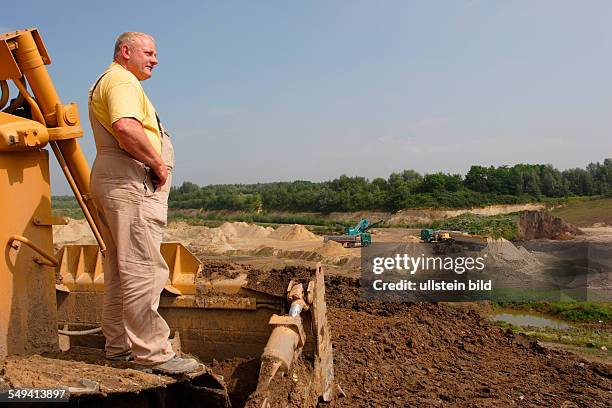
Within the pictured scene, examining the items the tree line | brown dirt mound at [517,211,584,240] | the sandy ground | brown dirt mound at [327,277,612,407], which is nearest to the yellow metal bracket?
the sandy ground

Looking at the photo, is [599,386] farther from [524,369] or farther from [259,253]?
[259,253]

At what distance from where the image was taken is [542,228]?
2634cm

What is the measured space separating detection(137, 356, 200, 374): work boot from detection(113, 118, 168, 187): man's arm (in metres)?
1.05

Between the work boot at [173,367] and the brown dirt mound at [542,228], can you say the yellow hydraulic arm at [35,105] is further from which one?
the brown dirt mound at [542,228]

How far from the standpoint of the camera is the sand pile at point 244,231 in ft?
113

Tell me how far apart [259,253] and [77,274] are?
831 inches

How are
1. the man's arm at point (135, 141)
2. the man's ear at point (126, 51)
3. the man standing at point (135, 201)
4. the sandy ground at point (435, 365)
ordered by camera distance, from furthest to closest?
the sandy ground at point (435, 365) → the man's ear at point (126, 51) → the man standing at point (135, 201) → the man's arm at point (135, 141)

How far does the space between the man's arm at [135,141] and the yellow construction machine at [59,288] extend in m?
0.73

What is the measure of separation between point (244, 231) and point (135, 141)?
32673 millimetres

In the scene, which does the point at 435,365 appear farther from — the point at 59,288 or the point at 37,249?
the point at 37,249

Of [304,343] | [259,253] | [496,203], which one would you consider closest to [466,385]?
[304,343]

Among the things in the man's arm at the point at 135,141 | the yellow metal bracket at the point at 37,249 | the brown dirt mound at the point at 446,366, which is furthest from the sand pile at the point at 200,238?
the man's arm at the point at 135,141

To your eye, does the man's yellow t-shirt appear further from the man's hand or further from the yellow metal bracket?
the yellow metal bracket

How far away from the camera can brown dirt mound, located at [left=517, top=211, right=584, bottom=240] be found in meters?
25.9
